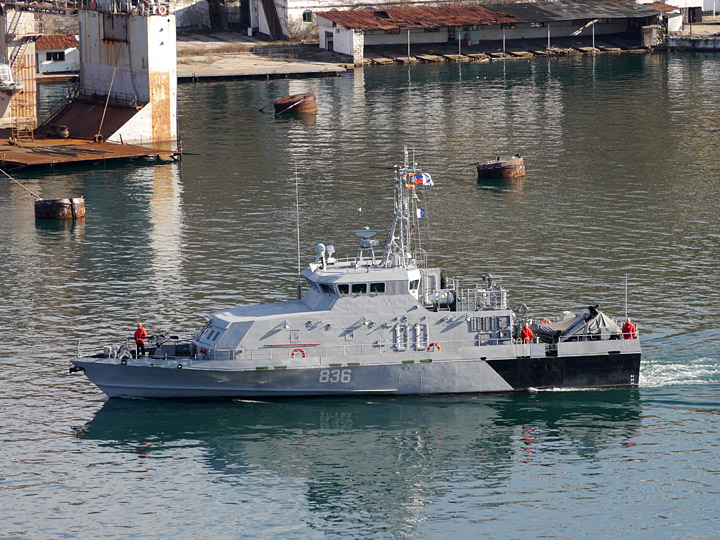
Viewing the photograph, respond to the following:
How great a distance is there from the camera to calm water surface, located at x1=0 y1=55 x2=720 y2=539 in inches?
1591

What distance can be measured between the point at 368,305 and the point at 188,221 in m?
37.0

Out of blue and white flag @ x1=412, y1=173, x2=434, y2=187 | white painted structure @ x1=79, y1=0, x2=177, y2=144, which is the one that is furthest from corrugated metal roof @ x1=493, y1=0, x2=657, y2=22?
blue and white flag @ x1=412, y1=173, x2=434, y2=187

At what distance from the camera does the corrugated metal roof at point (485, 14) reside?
545ft

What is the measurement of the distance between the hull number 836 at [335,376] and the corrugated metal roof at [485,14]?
4770 inches

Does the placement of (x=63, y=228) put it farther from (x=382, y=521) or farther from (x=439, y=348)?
(x=382, y=521)

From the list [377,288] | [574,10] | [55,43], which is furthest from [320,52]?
[377,288]

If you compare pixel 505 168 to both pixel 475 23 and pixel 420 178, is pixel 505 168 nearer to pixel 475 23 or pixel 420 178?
pixel 420 178

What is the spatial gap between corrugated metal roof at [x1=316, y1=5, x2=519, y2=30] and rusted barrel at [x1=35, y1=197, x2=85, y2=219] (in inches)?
3417

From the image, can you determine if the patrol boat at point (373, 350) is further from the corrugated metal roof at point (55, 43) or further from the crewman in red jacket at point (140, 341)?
the corrugated metal roof at point (55, 43)

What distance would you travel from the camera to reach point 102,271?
229ft

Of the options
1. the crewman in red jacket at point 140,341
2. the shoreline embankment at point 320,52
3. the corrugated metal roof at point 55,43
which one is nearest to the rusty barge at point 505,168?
the crewman in red jacket at point 140,341

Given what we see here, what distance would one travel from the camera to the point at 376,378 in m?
48.4

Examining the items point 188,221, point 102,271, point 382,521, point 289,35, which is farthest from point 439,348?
point 289,35

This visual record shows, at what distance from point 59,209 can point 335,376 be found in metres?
41.6
